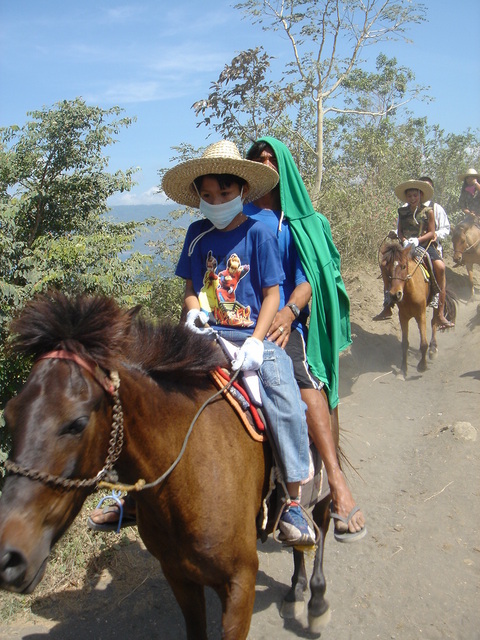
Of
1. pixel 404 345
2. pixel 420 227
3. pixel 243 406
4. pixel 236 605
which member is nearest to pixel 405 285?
Result: pixel 404 345

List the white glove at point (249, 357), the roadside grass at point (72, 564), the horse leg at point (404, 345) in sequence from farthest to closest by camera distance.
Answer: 1. the horse leg at point (404, 345)
2. the roadside grass at point (72, 564)
3. the white glove at point (249, 357)

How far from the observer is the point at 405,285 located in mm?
9695

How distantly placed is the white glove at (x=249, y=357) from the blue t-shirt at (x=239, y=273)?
0.28 meters

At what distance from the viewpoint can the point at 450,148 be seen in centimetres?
1897

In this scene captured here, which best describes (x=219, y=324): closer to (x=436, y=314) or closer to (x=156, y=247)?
(x=156, y=247)

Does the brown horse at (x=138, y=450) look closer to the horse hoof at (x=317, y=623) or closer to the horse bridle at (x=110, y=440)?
the horse bridle at (x=110, y=440)

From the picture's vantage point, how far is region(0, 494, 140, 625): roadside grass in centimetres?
399

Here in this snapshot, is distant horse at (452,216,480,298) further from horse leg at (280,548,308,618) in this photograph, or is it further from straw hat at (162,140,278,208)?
straw hat at (162,140,278,208)

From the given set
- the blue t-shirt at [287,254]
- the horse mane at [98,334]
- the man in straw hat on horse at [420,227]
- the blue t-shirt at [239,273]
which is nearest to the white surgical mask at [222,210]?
the blue t-shirt at [239,273]

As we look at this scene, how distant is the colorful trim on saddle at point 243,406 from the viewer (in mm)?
2885

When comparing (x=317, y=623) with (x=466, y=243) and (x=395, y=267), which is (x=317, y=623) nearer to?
(x=395, y=267)

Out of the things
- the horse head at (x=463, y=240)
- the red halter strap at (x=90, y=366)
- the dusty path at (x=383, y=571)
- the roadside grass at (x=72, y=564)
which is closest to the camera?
the red halter strap at (x=90, y=366)

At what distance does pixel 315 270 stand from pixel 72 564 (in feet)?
9.78

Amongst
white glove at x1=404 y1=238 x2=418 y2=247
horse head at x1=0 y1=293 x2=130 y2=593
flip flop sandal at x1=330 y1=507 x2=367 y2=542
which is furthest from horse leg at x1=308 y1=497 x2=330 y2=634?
white glove at x1=404 y1=238 x2=418 y2=247
